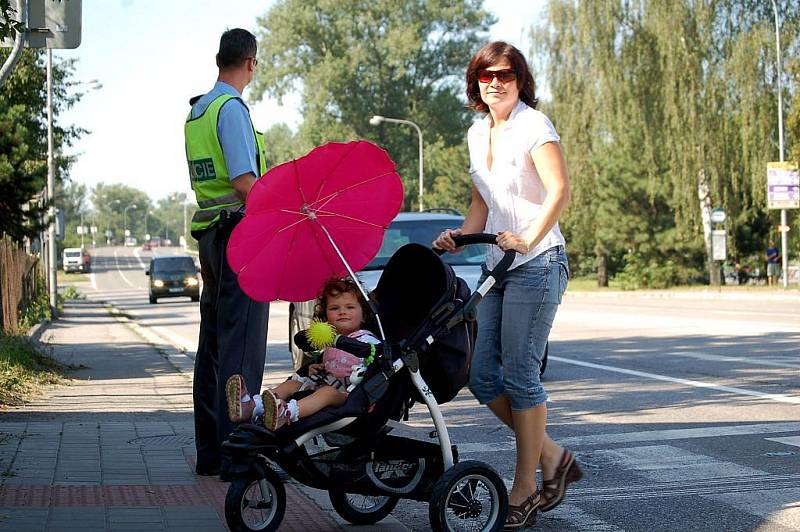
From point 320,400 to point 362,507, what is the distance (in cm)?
79

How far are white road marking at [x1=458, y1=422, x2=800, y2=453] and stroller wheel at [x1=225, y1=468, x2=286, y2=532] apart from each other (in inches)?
112

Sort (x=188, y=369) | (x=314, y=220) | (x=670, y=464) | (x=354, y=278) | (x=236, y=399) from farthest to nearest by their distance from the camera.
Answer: (x=188, y=369), (x=670, y=464), (x=314, y=220), (x=354, y=278), (x=236, y=399)

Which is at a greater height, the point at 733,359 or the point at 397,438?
the point at 397,438

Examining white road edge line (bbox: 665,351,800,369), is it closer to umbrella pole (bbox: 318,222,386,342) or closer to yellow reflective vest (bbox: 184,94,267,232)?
yellow reflective vest (bbox: 184,94,267,232)

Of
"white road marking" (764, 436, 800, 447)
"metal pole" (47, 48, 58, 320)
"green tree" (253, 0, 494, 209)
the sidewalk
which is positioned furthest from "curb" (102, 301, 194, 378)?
"green tree" (253, 0, 494, 209)

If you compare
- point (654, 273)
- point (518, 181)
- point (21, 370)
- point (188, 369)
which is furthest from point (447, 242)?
point (654, 273)

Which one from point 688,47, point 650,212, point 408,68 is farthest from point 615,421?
point 408,68

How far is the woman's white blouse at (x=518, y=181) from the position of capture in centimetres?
530

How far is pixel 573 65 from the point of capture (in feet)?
142

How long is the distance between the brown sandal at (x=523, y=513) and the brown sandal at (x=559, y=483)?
0.21ft

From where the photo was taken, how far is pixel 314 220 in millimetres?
5211

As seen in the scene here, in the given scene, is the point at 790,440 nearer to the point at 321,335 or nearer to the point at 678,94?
the point at 321,335

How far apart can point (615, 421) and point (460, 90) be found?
63.1m

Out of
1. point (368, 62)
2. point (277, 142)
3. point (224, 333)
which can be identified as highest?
point (277, 142)
